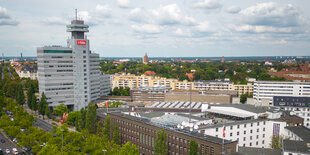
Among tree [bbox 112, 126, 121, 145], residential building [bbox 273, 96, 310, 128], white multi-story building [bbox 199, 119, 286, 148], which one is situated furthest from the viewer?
residential building [bbox 273, 96, 310, 128]

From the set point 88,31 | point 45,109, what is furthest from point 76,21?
point 45,109

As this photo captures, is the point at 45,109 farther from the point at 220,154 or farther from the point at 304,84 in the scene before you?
the point at 304,84

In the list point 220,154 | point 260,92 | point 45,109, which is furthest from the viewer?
point 260,92

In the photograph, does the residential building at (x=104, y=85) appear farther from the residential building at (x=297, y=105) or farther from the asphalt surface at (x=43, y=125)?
the residential building at (x=297, y=105)

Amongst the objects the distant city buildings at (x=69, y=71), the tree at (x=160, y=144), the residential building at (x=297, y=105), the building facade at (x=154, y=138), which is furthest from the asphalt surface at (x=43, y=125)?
the residential building at (x=297, y=105)

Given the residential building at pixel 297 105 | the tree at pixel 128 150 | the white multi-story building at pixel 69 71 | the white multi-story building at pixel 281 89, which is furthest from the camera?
the white multi-story building at pixel 281 89

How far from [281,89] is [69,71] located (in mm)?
112315

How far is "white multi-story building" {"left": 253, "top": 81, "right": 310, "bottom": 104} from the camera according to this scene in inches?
5305

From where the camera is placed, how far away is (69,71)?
131 m

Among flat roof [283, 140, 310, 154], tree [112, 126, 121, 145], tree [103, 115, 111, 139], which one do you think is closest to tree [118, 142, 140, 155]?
tree [112, 126, 121, 145]

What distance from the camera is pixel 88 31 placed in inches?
5359

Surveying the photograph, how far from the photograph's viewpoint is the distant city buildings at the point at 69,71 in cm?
12575

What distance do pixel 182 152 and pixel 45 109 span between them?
79658mm

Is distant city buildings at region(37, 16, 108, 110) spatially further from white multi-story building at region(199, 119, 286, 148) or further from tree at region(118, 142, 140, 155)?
white multi-story building at region(199, 119, 286, 148)
